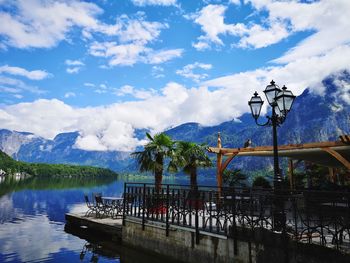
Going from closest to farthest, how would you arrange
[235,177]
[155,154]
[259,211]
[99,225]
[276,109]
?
[259,211]
[276,109]
[99,225]
[155,154]
[235,177]

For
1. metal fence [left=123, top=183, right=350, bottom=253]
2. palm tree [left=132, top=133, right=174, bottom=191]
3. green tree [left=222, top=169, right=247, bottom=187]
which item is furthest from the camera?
green tree [left=222, top=169, right=247, bottom=187]

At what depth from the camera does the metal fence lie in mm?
7134

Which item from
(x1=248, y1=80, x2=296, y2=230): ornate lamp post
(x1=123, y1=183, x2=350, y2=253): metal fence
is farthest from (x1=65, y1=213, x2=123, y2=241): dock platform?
(x1=248, y1=80, x2=296, y2=230): ornate lamp post

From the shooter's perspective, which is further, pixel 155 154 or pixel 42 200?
pixel 42 200

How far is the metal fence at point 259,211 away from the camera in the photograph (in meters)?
7.13

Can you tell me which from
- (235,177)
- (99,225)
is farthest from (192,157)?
(235,177)

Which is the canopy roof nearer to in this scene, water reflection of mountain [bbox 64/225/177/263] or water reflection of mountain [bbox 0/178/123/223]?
water reflection of mountain [bbox 64/225/177/263]

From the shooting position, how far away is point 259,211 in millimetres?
8445

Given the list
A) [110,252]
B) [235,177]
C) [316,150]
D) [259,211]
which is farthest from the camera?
[235,177]

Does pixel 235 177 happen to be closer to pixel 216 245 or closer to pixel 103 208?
pixel 103 208

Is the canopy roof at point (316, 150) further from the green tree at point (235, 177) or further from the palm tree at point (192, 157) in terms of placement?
the green tree at point (235, 177)

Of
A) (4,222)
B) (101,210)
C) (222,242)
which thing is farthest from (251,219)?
(4,222)

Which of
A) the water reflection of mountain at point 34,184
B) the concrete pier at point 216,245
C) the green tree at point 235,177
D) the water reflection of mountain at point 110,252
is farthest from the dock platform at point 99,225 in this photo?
the water reflection of mountain at point 34,184

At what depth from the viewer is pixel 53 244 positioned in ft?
48.5
